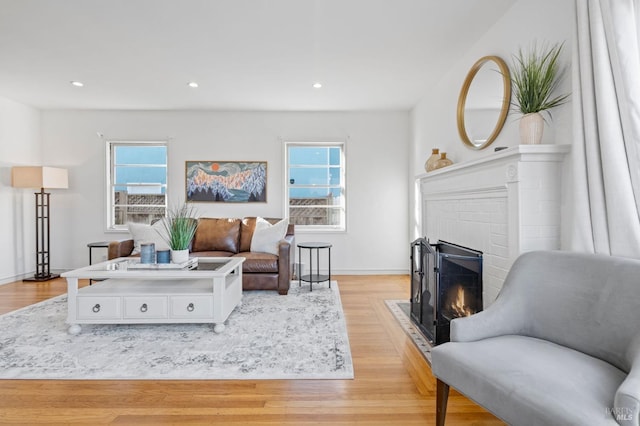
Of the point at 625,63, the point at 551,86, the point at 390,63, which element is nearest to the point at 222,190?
the point at 390,63

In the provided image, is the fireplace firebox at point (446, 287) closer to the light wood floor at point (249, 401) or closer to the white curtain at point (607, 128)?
the light wood floor at point (249, 401)

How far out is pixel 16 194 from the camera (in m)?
4.67

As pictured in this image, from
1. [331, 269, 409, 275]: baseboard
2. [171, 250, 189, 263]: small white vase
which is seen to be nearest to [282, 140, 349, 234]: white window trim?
[331, 269, 409, 275]: baseboard

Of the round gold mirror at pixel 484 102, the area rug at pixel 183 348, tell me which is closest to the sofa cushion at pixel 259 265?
the area rug at pixel 183 348

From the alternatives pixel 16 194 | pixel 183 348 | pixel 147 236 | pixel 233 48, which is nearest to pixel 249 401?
pixel 183 348

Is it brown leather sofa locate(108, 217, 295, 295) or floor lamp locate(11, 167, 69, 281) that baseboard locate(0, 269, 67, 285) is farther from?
brown leather sofa locate(108, 217, 295, 295)

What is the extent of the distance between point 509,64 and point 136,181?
5.14 metres

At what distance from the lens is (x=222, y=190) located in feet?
16.6

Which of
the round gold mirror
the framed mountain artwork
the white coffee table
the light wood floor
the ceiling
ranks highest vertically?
the ceiling

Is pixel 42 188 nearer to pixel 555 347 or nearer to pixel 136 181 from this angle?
pixel 136 181

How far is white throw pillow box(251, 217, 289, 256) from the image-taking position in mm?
4117

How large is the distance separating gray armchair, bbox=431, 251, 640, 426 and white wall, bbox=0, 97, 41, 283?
5710 millimetres

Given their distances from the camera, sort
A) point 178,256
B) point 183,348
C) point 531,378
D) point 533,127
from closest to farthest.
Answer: point 531,378 → point 533,127 → point 183,348 → point 178,256

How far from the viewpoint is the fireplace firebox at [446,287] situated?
7.97 feet
